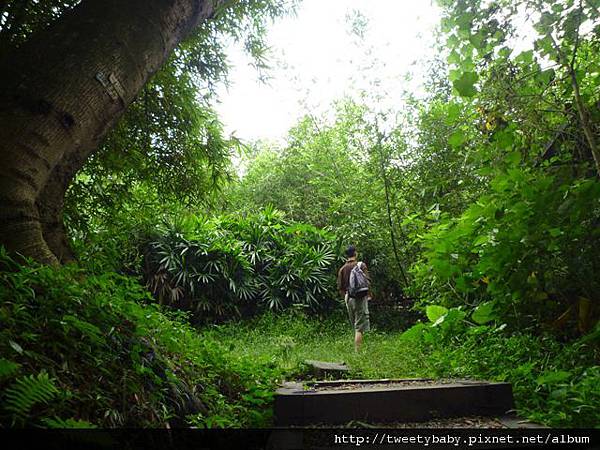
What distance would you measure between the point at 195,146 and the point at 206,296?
177 inches

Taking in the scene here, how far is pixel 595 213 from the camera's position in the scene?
3.12m

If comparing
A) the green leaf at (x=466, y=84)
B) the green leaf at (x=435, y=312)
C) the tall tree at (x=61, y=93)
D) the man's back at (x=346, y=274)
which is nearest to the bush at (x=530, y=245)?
the green leaf at (x=435, y=312)

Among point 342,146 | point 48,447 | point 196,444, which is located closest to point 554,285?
point 196,444

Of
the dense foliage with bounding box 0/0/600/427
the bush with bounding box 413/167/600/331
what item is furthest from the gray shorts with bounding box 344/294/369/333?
Result: the bush with bounding box 413/167/600/331

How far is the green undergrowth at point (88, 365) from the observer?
1.28m

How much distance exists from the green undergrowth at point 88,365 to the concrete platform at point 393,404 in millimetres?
184

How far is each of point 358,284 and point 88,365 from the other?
16.4 ft

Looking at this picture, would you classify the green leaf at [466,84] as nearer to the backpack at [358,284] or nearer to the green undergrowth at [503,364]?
the green undergrowth at [503,364]

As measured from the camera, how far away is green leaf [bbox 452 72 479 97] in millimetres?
2445

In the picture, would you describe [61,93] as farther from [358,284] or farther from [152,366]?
[358,284]

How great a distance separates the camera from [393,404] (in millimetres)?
2467

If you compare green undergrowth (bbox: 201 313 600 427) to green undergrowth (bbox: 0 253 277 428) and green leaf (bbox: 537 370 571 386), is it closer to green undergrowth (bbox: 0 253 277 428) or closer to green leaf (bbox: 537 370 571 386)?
green leaf (bbox: 537 370 571 386)

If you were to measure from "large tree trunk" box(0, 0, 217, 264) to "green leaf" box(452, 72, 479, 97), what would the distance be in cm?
193

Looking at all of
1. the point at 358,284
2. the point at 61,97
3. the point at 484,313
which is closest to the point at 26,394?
the point at 61,97
